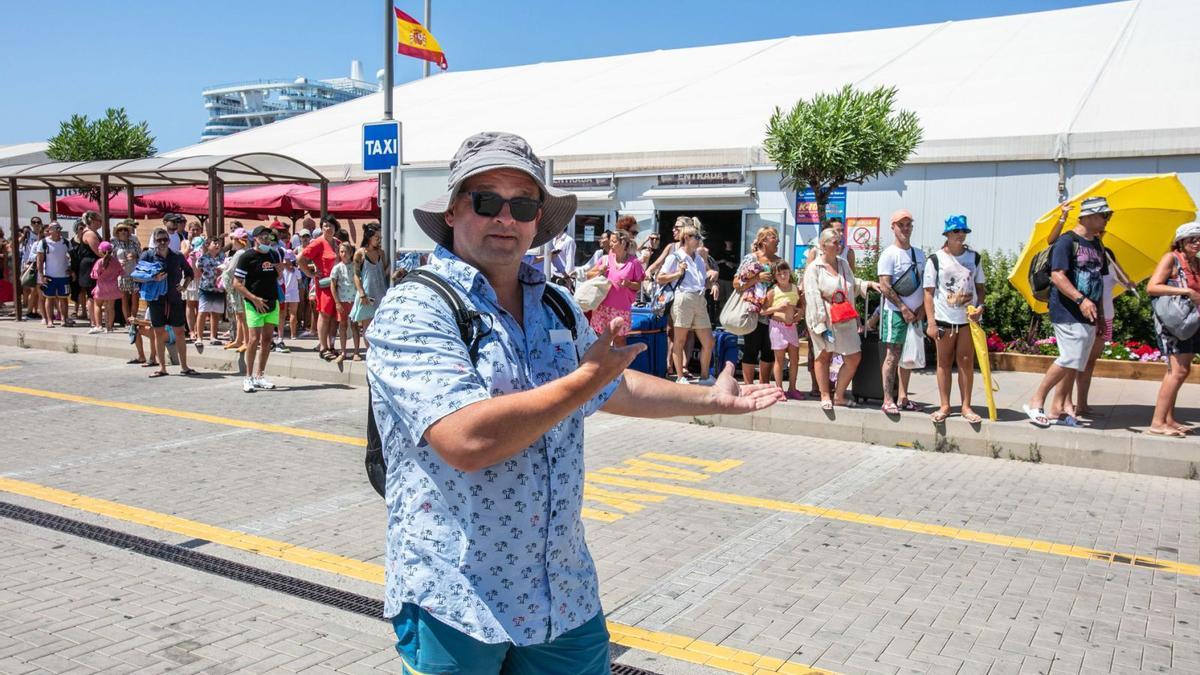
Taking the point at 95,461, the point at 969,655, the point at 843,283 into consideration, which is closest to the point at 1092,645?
the point at 969,655

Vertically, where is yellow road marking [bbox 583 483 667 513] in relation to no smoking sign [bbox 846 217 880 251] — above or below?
below

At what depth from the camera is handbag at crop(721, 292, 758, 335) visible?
10133 millimetres

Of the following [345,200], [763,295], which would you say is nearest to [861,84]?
[345,200]

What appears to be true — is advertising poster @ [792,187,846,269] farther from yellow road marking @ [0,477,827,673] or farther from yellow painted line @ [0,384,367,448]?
yellow road marking @ [0,477,827,673]

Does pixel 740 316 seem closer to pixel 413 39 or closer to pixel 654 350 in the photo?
pixel 654 350

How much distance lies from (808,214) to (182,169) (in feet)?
33.5

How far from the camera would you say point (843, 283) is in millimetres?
9352

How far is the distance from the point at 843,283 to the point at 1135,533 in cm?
381

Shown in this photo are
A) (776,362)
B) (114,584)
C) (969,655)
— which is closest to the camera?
(969,655)

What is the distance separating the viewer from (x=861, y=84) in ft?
64.5

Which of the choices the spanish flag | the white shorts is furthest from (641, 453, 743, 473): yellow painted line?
the spanish flag

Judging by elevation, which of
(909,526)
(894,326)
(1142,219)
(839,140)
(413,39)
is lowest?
(909,526)

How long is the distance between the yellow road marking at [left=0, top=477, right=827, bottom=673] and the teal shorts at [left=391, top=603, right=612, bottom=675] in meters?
1.98

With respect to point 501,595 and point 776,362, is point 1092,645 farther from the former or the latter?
point 776,362
